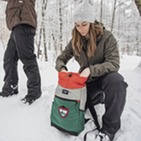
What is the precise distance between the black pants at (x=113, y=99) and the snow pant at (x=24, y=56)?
92cm

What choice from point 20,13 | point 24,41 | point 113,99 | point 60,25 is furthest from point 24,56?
point 60,25

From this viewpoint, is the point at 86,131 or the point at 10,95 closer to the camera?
the point at 86,131

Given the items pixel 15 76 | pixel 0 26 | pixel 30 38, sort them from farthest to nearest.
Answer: pixel 0 26 → pixel 15 76 → pixel 30 38

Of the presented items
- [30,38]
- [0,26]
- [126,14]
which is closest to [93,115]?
[30,38]

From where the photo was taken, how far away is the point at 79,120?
5.75ft

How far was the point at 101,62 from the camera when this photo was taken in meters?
1.92

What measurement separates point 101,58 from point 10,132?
1.00 meters

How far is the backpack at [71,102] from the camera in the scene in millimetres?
1718

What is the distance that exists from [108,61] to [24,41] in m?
0.99

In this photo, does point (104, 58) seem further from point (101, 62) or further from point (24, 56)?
point (24, 56)

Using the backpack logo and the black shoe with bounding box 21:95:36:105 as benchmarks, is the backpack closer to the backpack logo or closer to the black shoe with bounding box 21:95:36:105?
the backpack logo

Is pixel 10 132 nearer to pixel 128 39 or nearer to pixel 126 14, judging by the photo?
pixel 128 39

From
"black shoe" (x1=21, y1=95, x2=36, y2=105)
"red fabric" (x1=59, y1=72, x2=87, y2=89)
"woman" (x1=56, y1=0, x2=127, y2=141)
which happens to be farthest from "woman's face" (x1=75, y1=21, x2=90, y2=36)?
"black shoe" (x1=21, y1=95, x2=36, y2=105)

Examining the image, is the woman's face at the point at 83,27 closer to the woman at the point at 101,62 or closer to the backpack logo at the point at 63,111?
the woman at the point at 101,62
